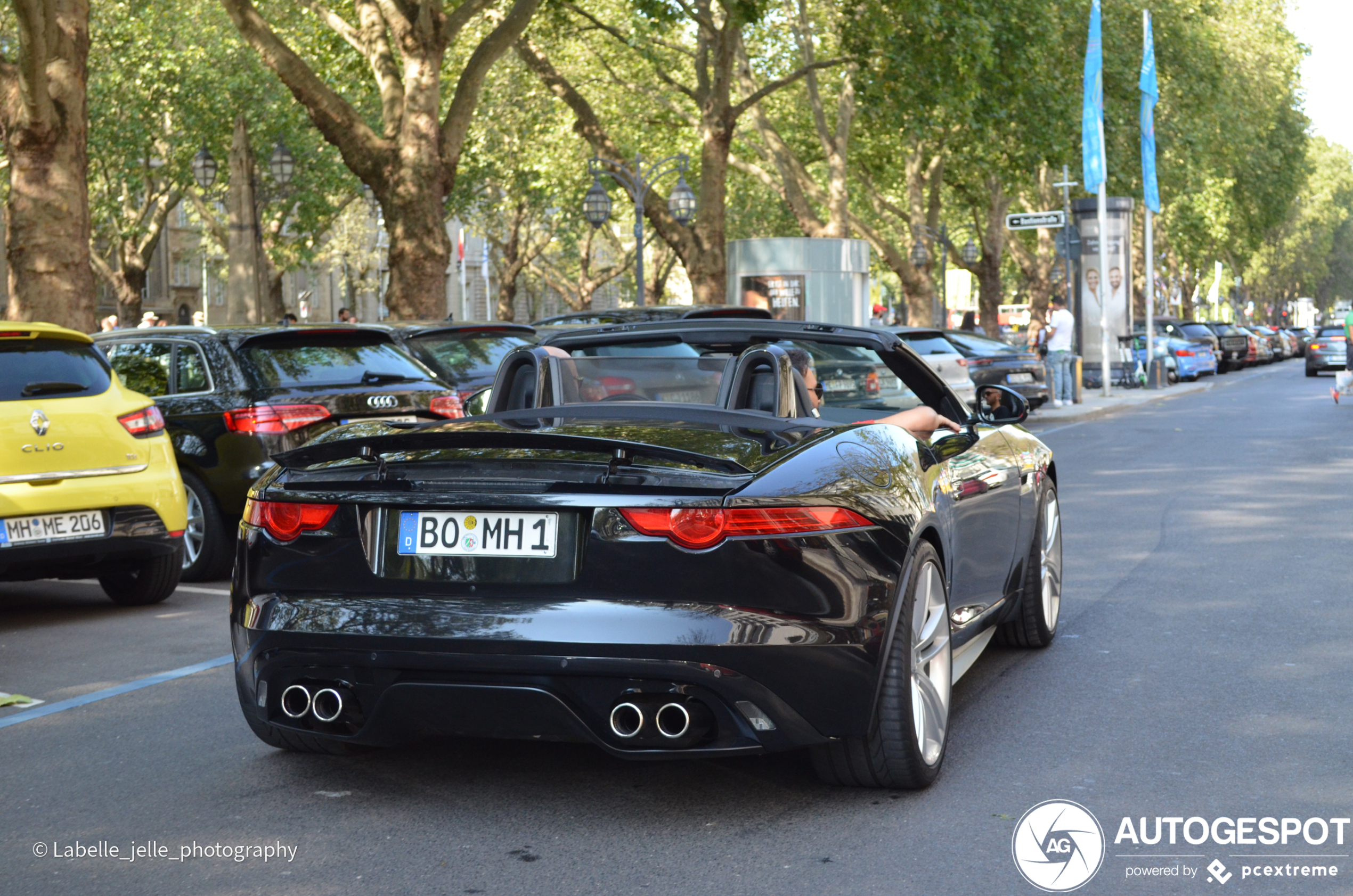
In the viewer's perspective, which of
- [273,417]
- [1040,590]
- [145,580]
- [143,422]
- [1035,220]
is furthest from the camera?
[1035,220]

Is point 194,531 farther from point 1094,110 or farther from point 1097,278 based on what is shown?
Result: point 1097,278

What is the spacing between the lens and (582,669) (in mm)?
4051

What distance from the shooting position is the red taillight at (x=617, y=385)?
527 centimetres

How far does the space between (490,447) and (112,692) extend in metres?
2.76

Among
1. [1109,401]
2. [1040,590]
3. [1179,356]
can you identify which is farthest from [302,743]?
[1179,356]

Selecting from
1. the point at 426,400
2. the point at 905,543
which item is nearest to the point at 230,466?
the point at 426,400

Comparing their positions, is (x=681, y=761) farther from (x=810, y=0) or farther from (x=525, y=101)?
(x=525, y=101)

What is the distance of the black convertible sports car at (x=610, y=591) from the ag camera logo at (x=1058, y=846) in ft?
1.24

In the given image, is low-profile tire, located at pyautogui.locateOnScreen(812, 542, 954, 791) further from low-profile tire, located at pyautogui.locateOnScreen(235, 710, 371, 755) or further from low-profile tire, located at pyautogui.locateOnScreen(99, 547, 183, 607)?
low-profile tire, located at pyautogui.locateOnScreen(99, 547, 183, 607)

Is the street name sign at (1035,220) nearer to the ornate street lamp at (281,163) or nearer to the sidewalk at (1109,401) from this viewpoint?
the sidewalk at (1109,401)

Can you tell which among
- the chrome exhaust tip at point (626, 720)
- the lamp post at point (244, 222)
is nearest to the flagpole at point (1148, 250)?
the lamp post at point (244, 222)

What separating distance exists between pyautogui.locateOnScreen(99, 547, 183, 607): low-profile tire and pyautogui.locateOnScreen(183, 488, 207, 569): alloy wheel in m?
0.86

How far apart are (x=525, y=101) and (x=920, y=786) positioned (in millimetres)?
36424

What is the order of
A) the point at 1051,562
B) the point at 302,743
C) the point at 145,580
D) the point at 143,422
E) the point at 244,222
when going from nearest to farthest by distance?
1. the point at 302,743
2. the point at 1051,562
3. the point at 143,422
4. the point at 145,580
5. the point at 244,222
